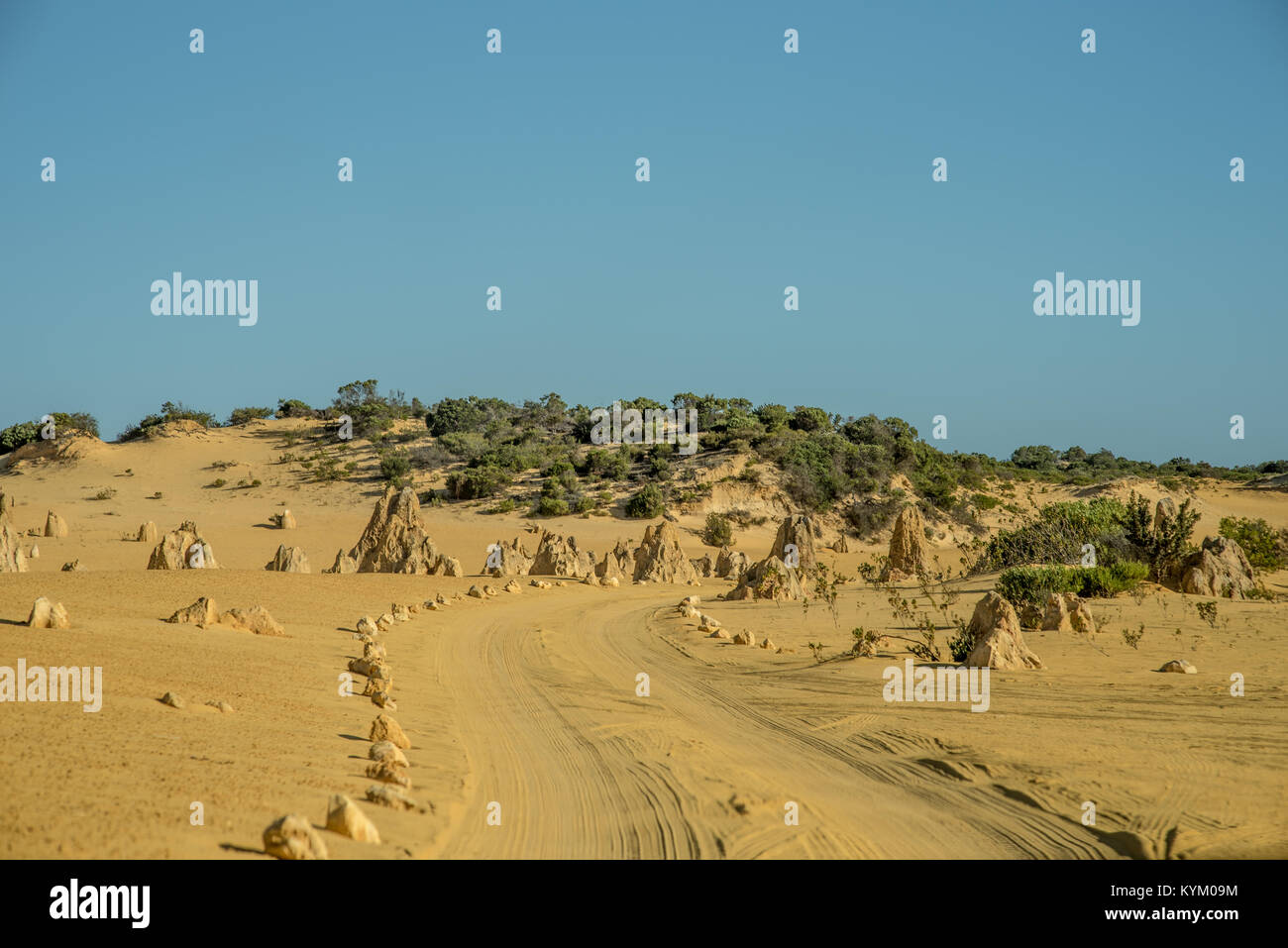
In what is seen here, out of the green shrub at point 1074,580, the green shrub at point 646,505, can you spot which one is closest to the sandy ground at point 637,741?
the green shrub at point 1074,580

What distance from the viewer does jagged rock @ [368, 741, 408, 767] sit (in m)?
6.58

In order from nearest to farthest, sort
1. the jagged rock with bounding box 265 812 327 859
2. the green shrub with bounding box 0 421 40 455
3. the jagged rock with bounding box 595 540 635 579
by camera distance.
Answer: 1. the jagged rock with bounding box 265 812 327 859
2. the jagged rock with bounding box 595 540 635 579
3. the green shrub with bounding box 0 421 40 455

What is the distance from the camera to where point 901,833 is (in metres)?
5.63

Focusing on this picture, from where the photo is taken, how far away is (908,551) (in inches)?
926

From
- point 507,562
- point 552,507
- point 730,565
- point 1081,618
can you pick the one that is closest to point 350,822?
point 1081,618

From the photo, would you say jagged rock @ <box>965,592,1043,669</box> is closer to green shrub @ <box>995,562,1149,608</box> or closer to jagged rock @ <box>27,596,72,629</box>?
green shrub @ <box>995,562,1149,608</box>

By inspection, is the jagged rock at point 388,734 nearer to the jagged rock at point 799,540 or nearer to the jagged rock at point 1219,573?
the jagged rock at point 1219,573

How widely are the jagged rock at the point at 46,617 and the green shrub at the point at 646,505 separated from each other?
29045 mm

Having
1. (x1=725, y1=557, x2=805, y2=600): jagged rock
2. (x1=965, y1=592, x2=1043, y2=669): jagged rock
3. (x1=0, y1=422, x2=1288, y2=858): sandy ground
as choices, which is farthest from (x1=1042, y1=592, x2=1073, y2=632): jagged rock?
(x1=725, y1=557, x2=805, y2=600): jagged rock

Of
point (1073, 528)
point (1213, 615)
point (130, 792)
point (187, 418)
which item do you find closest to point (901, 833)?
point (130, 792)

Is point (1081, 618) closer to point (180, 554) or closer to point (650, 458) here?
point (180, 554)

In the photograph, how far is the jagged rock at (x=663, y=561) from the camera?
24562mm

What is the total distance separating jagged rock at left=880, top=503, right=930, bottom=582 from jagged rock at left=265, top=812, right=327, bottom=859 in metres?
19.9
